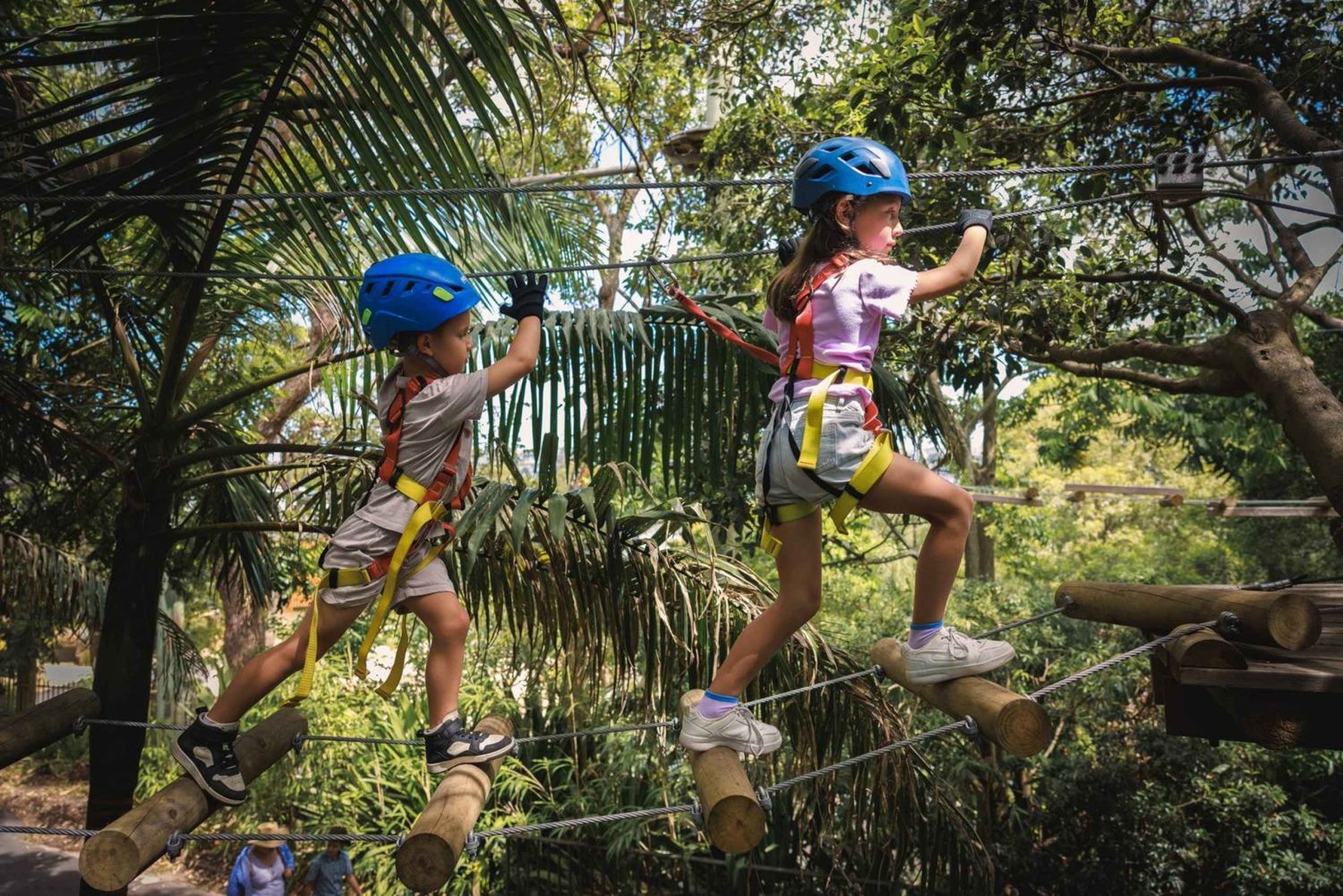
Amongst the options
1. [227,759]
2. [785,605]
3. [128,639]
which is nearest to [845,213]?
[785,605]

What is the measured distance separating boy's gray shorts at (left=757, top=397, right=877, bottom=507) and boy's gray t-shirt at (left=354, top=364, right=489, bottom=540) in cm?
76

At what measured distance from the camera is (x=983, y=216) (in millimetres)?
2957

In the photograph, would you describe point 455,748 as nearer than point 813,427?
No

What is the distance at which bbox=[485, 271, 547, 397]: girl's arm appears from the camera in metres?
3.03

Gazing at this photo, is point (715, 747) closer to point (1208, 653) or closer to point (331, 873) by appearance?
point (1208, 653)

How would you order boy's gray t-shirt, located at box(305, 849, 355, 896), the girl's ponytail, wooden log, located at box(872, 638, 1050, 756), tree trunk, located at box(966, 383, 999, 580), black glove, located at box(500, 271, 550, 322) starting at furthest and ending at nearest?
tree trunk, located at box(966, 383, 999, 580) < boy's gray t-shirt, located at box(305, 849, 355, 896) < black glove, located at box(500, 271, 550, 322) < the girl's ponytail < wooden log, located at box(872, 638, 1050, 756)

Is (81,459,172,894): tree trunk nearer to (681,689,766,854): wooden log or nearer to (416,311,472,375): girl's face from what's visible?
(416,311,472,375): girl's face

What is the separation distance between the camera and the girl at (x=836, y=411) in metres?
2.84

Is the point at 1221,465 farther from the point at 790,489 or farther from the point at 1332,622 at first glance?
A: the point at 790,489

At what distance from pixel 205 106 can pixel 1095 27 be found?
506 centimetres

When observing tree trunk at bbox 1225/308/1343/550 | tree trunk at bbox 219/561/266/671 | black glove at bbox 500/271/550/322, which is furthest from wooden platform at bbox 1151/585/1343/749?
tree trunk at bbox 219/561/266/671

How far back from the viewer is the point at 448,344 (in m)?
3.10

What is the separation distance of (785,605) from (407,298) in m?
1.23

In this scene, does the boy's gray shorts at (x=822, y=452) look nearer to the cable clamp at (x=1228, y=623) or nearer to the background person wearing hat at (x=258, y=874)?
the cable clamp at (x=1228, y=623)
